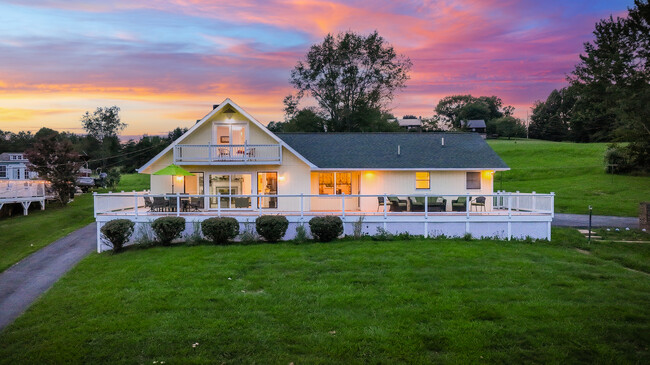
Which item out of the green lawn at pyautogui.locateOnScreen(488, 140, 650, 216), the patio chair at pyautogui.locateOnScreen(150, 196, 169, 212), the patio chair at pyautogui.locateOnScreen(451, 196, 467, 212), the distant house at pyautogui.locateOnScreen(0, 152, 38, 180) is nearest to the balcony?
the patio chair at pyautogui.locateOnScreen(150, 196, 169, 212)

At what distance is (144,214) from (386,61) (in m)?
38.5

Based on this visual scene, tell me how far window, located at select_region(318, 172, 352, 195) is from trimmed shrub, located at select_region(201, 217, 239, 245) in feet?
24.7

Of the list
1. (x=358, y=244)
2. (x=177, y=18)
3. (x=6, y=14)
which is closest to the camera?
(x=358, y=244)

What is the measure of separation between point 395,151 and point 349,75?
27277 millimetres

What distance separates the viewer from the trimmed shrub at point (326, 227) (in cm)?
1655

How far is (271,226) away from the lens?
16.6 metres

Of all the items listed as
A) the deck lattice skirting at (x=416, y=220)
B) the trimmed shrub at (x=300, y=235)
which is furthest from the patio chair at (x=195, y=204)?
the trimmed shrub at (x=300, y=235)

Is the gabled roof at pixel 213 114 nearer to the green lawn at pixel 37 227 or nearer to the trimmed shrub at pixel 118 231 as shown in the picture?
the trimmed shrub at pixel 118 231

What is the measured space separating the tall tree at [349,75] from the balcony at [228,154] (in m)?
27.8

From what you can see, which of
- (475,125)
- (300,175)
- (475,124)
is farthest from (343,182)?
(475,124)

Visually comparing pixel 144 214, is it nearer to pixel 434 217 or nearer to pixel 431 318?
pixel 434 217

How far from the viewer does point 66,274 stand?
14461mm

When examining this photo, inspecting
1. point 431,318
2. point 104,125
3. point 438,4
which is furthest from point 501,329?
point 104,125

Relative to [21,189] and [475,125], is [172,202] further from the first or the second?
[475,125]
